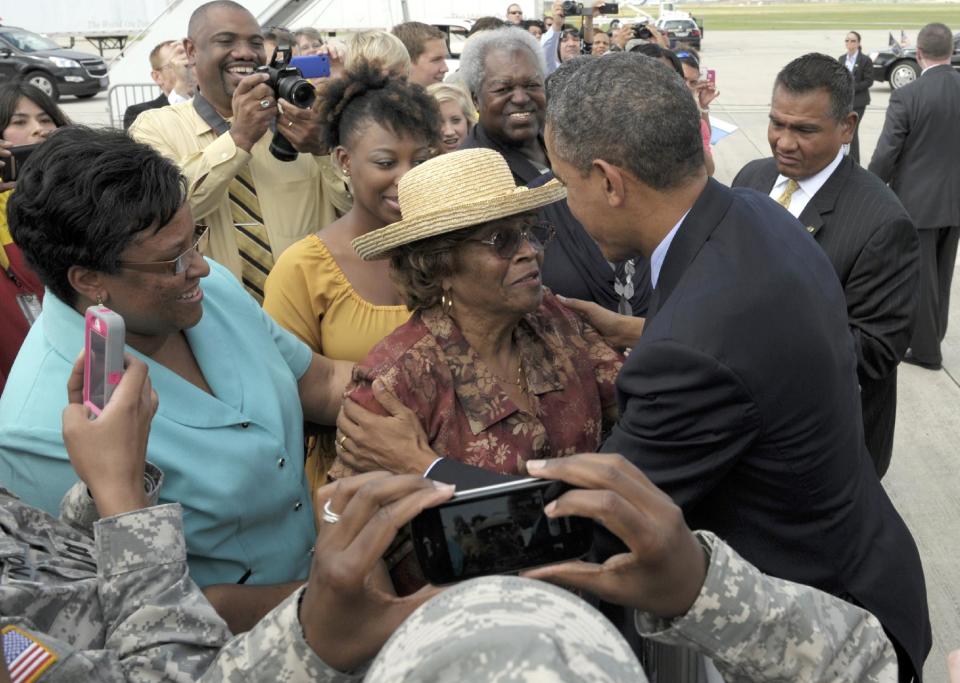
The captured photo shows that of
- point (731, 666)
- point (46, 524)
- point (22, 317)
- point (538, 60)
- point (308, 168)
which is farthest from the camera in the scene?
point (538, 60)

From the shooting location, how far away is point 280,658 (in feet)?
4.11

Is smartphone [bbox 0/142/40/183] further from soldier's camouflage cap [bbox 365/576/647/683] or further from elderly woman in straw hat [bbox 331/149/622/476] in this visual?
soldier's camouflage cap [bbox 365/576/647/683]

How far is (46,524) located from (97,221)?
654 mm

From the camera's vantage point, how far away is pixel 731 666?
4.47 ft

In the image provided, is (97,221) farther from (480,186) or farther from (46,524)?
(480,186)

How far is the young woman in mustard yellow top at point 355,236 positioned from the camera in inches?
120

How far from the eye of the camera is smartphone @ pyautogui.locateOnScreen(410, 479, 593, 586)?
49.8 inches

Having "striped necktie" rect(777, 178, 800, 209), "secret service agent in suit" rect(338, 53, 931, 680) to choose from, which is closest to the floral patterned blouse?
"secret service agent in suit" rect(338, 53, 931, 680)

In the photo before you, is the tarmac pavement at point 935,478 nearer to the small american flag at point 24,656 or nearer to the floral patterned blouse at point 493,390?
the floral patterned blouse at point 493,390

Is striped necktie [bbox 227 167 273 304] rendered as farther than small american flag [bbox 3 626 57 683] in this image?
Yes

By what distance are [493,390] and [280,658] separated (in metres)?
1.22

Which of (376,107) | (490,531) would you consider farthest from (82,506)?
(376,107)

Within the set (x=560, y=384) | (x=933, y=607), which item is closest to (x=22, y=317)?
(x=560, y=384)

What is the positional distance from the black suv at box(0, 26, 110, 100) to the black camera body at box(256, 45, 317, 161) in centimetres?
1866
